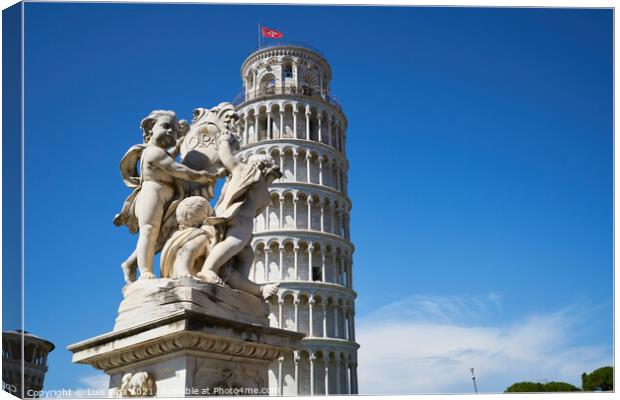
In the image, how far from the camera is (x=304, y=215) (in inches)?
2271

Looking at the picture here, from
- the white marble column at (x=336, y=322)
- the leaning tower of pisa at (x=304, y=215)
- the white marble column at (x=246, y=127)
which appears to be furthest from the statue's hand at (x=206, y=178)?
the white marble column at (x=246, y=127)

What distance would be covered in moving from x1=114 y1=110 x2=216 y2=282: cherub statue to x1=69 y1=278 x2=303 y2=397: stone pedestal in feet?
1.14

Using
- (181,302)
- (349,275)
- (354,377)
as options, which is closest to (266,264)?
(349,275)

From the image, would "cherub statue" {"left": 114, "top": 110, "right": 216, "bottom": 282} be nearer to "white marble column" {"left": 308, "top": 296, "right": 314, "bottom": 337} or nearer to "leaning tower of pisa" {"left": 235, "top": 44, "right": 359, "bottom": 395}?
"leaning tower of pisa" {"left": 235, "top": 44, "right": 359, "bottom": 395}

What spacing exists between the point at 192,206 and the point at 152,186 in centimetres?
44

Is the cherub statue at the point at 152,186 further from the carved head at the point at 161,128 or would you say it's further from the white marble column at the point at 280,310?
the white marble column at the point at 280,310

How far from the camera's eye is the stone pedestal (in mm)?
5809

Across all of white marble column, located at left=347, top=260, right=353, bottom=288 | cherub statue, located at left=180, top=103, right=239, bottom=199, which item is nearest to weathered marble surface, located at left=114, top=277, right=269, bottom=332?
cherub statue, located at left=180, top=103, right=239, bottom=199

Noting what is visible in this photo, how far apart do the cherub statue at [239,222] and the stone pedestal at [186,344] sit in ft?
0.61

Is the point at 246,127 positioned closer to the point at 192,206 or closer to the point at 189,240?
the point at 192,206

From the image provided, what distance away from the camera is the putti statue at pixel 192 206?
6.53 metres

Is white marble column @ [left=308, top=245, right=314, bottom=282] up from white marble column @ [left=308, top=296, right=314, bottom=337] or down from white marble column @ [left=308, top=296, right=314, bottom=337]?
up

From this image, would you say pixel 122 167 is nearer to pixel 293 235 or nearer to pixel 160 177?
pixel 160 177

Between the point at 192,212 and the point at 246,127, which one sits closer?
the point at 192,212
